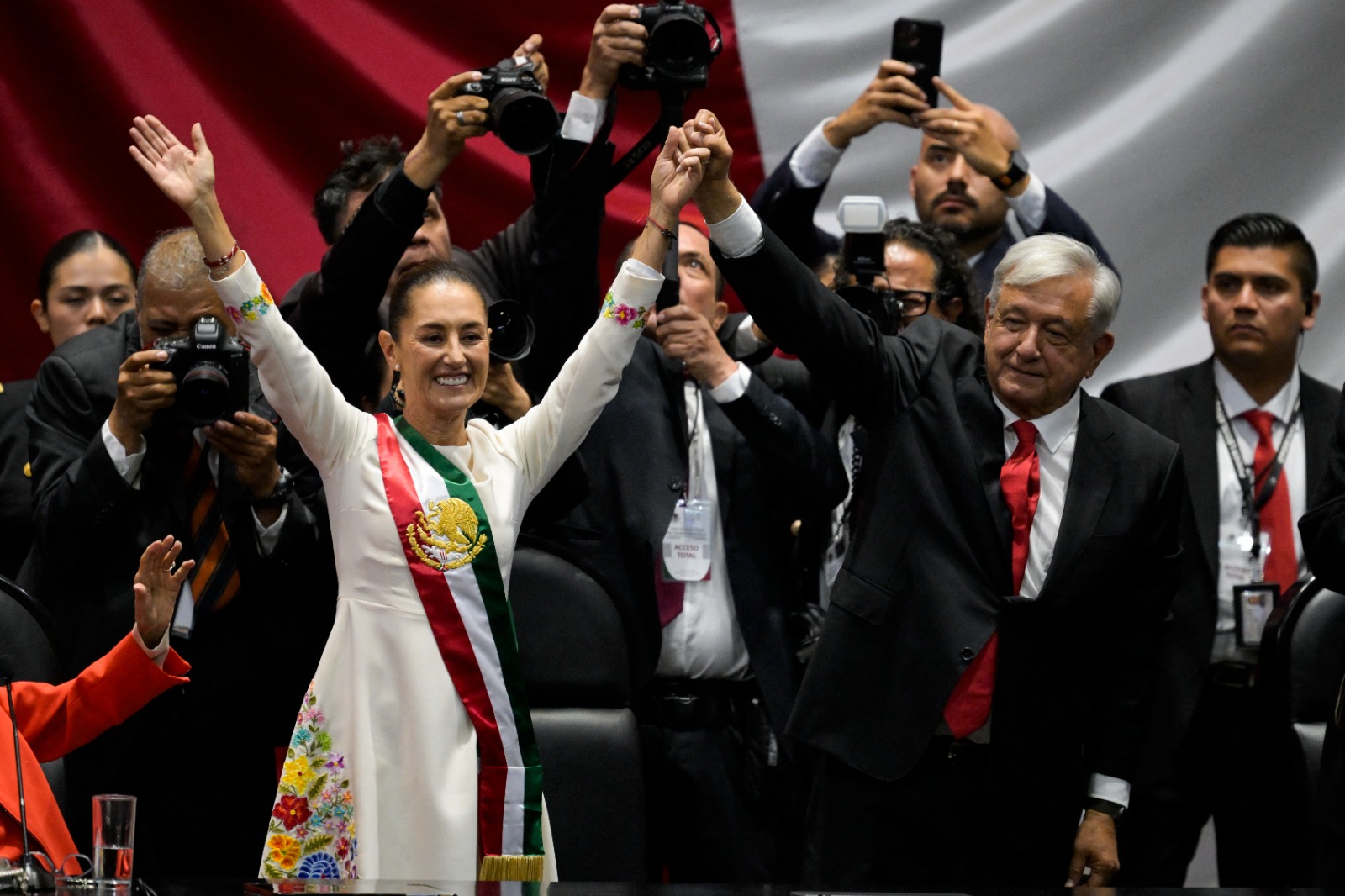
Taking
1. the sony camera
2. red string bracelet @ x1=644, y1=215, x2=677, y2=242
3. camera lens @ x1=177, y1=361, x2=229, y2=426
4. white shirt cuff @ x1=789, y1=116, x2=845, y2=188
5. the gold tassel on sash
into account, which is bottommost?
the gold tassel on sash

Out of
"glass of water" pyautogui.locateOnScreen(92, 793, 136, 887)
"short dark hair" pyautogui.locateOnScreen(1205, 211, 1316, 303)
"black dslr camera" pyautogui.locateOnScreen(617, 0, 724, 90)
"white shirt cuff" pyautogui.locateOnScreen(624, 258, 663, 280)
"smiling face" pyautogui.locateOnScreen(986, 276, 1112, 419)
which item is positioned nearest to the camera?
"glass of water" pyautogui.locateOnScreen(92, 793, 136, 887)

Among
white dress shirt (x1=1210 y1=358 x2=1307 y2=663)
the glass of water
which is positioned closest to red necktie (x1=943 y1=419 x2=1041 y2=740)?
white dress shirt (x1=1210 y1=358 x2=1307 y2=663)

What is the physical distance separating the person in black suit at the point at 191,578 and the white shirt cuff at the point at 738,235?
2.84ft

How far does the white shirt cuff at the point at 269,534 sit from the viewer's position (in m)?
2.93

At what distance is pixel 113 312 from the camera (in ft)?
12.2

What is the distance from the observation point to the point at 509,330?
2.94 metres

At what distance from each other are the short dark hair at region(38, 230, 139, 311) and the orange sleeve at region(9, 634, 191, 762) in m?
1.51

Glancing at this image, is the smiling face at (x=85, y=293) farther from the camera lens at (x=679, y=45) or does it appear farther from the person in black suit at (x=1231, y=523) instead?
the person in black suit at (x=1231, y=523)

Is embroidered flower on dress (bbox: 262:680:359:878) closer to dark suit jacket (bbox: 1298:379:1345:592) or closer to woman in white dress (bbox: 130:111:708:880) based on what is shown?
woman in white dress (bbox: 130:111:708:880)

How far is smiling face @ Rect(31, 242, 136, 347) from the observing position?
3697 millimetres

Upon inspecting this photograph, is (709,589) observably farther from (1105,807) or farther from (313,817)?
(313,817)

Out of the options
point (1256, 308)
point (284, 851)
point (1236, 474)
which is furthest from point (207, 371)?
point (1256, 308)

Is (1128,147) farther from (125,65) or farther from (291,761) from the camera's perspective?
(291,761)

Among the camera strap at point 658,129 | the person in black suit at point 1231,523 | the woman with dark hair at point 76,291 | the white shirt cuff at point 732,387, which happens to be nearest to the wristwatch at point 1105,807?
the person in black suit at point 1231,523
